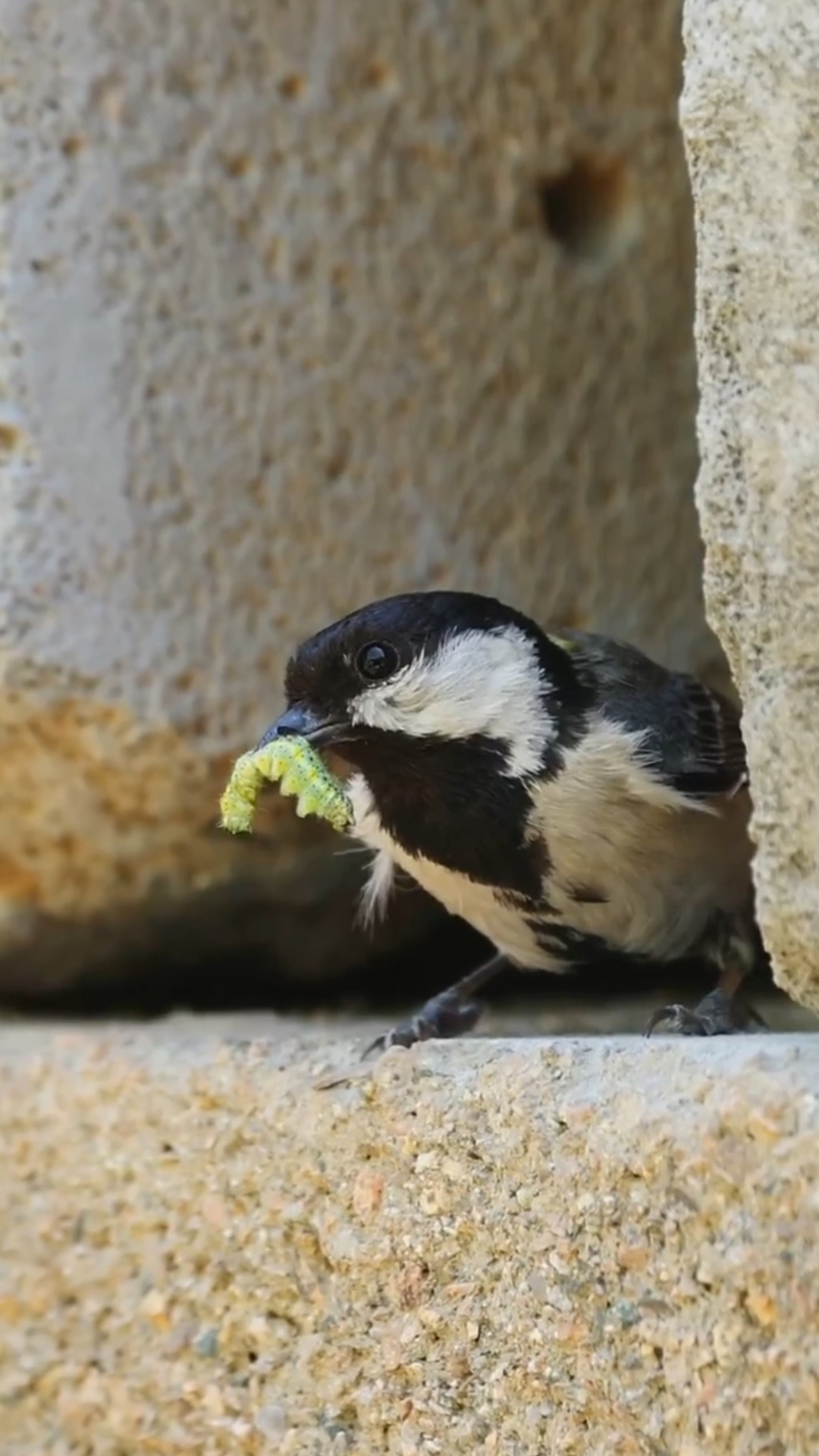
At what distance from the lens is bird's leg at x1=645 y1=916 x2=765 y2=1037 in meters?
1.67

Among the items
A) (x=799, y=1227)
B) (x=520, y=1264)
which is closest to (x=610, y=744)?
(x=520, y=1264)

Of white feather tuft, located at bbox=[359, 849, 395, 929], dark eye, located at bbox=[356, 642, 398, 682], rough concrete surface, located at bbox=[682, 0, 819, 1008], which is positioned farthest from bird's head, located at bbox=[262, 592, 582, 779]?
rough concrete surface, located at bbox=[682, 0, 819, 1008]

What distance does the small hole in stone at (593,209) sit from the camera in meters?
2.32

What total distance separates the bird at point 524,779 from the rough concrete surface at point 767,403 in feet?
1.92

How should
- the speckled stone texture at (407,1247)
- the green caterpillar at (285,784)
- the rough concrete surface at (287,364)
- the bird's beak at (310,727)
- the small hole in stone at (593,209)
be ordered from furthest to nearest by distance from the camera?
the small hole in stone at (593,209), the rough concrete surface at (287,364), the bird's beak at (310,727), the green caterpillar at (285,784), the speckled stone texture at (407,1247)

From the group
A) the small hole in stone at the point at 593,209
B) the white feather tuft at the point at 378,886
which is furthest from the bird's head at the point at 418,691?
the small hole in stone at the point at 593,209

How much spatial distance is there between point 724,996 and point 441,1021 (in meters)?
0.34

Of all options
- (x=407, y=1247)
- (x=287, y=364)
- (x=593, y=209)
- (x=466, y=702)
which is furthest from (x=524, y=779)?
(x=593, y=209)

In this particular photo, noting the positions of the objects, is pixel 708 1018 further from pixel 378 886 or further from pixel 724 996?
pixel 378 886

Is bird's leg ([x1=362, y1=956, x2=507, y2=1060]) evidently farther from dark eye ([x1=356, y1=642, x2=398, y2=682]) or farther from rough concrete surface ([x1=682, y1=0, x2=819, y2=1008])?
rough concrete surface ([x1=682, y1=0, x2=819, y2=1008])

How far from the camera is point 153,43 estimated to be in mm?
2031

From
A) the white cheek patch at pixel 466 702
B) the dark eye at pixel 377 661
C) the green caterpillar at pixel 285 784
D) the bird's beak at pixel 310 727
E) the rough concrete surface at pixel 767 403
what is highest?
the rough concrete surface at pixel 767 403

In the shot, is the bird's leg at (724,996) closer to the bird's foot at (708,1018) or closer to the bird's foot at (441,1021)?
the bird's foot at (708,1018)

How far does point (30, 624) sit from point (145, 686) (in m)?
0.15
